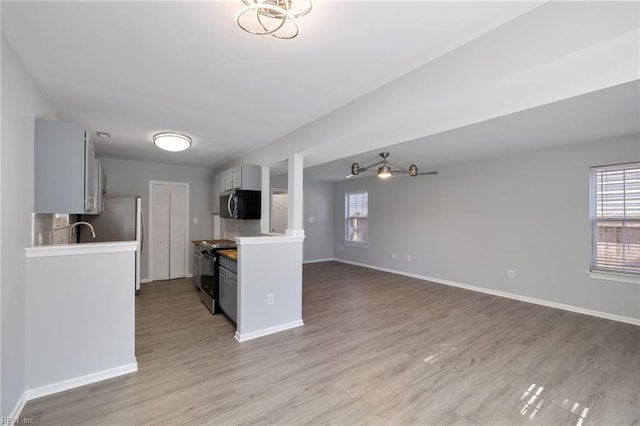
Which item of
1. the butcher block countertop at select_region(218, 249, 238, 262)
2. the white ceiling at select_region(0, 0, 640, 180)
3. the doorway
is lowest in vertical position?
the butcher block countertop at select_region(218, 249, 238, 262)

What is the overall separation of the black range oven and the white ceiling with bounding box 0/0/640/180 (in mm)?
1706

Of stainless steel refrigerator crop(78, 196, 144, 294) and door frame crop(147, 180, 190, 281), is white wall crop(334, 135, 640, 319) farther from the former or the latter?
stainless steel refrigerator crop(78, 196, 144, 294)

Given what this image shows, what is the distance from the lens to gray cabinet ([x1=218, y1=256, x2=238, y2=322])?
3350mm

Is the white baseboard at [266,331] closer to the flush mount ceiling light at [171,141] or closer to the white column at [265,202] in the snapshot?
the white column at [265,202]

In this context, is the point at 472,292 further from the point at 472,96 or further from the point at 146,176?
the point at 146,176

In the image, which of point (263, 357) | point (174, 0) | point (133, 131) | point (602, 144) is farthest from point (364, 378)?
point (602, 144)

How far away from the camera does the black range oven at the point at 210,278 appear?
3846 mm

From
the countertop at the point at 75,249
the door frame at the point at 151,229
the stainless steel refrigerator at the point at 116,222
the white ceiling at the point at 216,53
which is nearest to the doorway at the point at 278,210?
the door frame at the point at 151,229

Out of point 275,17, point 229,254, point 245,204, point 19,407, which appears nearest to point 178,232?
point 245,204

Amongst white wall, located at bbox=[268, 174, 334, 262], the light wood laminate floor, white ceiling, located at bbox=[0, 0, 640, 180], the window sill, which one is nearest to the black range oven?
the light wood laminate floor

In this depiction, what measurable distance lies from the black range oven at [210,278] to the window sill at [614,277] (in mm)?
5215

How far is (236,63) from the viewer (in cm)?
200

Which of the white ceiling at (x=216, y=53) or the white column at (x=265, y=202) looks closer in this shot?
the white ceiling at (x=216, y=53)

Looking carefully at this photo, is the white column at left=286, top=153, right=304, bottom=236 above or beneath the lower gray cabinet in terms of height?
above
